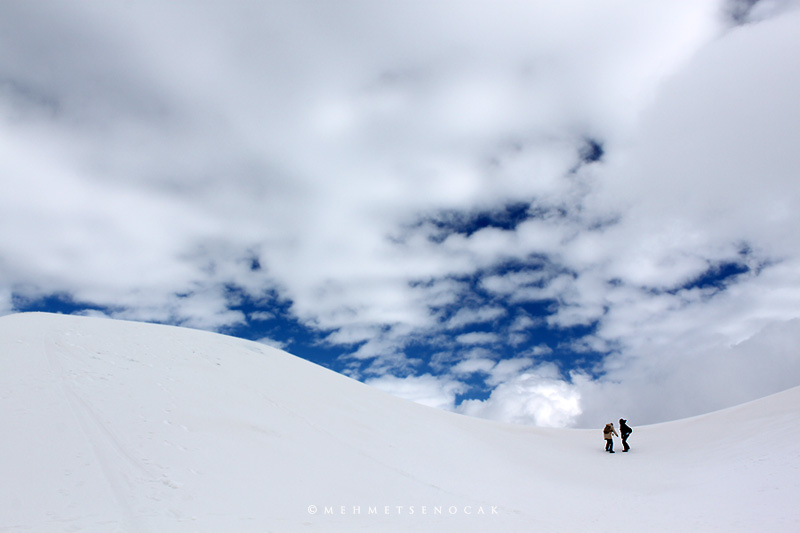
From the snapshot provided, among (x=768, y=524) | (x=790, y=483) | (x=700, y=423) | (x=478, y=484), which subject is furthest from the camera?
(x=700, y=423)

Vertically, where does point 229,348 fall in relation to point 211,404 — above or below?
above

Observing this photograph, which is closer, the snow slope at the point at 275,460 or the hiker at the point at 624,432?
the snow slope at the point at 275,460

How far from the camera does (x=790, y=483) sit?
9383 millimetres

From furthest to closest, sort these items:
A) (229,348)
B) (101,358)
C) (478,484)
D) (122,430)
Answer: (229,348), (101,358), (478,484), (122,430)

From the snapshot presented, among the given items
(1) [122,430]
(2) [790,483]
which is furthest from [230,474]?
(2) [790,483]

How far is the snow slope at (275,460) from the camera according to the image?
20.2 feet

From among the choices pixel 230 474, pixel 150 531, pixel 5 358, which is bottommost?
pixel 150 531

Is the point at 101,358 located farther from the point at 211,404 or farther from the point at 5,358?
the point at 211,404

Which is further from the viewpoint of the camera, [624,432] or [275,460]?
[624,432]

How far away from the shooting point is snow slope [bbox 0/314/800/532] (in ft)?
20.2

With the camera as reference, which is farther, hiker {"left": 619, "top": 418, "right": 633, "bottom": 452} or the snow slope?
hiker {"left": 619, "top": 418, "right": 633, "bottom": 452}

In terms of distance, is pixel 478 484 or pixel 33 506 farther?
pixel 478 484

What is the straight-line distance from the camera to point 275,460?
861 cm

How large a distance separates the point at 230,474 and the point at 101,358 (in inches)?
251
